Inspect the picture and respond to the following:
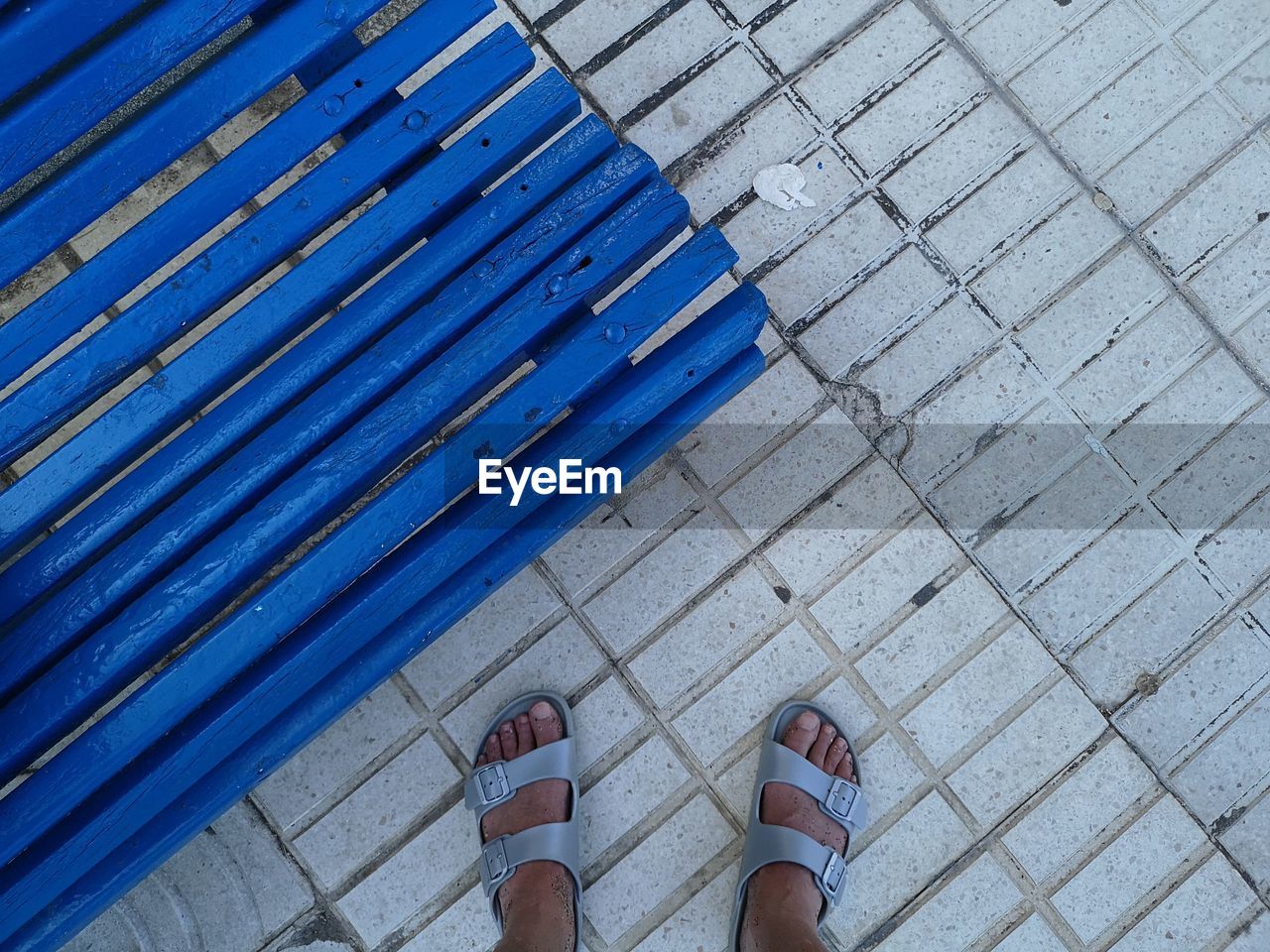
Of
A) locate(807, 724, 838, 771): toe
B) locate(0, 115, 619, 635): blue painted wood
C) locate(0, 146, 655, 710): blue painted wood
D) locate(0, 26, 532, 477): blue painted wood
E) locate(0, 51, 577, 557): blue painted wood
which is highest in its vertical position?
locate(0, 26, 532, 477): blue painted wood

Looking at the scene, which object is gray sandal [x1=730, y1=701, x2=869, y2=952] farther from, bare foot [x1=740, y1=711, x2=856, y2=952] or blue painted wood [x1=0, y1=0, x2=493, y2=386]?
blue painted wood [x1=0, y1=0, x2=493, y2=386]

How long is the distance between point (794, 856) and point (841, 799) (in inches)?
7.3

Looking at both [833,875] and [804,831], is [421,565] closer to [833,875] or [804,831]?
[804,831]

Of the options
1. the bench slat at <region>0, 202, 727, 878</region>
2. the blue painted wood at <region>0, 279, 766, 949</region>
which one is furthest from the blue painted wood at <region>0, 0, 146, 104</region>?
the blue painted wood at <region>0, 279, 766, 949</region>

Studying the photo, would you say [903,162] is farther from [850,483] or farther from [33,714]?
[33,714]

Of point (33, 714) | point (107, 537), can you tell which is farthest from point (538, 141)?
point (33, 714)

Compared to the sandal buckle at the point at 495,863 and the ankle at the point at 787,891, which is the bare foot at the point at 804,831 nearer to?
the ankle at the point at 787,891

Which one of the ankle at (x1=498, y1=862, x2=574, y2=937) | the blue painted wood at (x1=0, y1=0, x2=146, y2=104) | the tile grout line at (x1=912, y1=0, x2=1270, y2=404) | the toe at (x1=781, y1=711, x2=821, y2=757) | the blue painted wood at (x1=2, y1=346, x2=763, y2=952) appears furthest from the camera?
the tile grout line at (x1=912, y1=0, x2=1270, y2=404)

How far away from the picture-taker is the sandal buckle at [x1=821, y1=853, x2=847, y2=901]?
7.24 ft

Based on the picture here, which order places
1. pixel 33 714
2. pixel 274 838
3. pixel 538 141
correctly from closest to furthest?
pixel 33 714 < pixel 538 141 < pixel 274 838

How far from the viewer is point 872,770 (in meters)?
2.31

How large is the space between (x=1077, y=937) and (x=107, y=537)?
8.14 ft

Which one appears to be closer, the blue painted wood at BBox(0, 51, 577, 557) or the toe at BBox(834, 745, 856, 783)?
the blue painted wood at BBox(0, 51, 577, 557)

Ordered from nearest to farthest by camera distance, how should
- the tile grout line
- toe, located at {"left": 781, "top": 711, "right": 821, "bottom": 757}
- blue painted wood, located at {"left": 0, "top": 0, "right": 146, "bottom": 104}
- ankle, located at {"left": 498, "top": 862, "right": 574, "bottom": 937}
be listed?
blue painted wood, located at {"left": 0, "top": 0, "right": 146, "bottom": 104} → ankle, located at {"left": 498, "top": 862, "right": 574, "bottom": 937} → toe, located at {"left": 781, "top": 711, "right": 821, "bottom": 757} → the tile grout line
